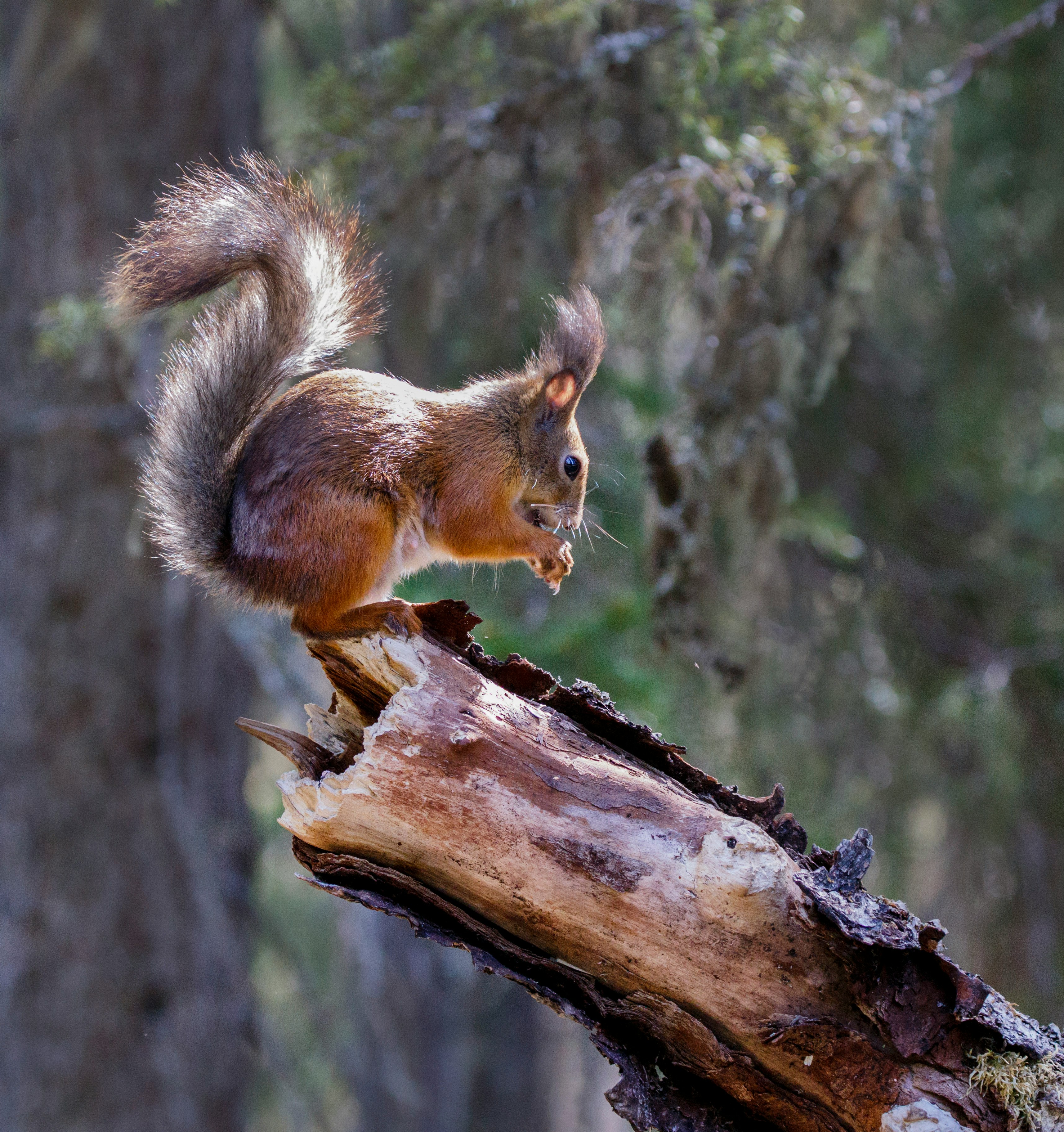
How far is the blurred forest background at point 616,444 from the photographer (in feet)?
8.13

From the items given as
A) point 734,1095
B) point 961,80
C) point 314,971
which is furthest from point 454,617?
point 314,971

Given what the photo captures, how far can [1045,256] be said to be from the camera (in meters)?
3.91

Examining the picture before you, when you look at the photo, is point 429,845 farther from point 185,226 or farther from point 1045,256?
point 1045,256

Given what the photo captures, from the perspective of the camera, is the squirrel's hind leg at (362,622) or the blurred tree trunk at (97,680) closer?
the squirrel's hind leg at (362,622)

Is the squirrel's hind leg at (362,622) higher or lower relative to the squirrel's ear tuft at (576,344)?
lower

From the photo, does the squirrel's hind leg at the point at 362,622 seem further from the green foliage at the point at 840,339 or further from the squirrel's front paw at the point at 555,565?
the green foliage at the point at 840,339

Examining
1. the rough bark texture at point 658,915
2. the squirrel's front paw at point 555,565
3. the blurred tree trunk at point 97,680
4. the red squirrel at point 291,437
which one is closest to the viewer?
the rough bark texture at point 658,915

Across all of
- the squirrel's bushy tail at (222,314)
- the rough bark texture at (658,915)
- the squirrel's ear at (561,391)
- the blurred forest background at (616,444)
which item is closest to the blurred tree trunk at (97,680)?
the blurred forest background at (616,444)

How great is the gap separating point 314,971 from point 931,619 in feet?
16.9

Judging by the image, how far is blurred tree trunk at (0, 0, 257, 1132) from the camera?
3.53 metres

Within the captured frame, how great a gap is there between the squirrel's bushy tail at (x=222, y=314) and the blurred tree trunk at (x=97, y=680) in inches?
69.0

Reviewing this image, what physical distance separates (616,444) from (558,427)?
2.96 ft

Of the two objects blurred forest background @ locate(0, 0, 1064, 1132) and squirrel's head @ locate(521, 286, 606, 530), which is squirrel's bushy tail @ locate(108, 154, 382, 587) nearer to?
squirrel's head @ locate(521, 286, 606, 530)

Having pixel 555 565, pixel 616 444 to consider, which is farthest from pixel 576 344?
pixel 616 444
